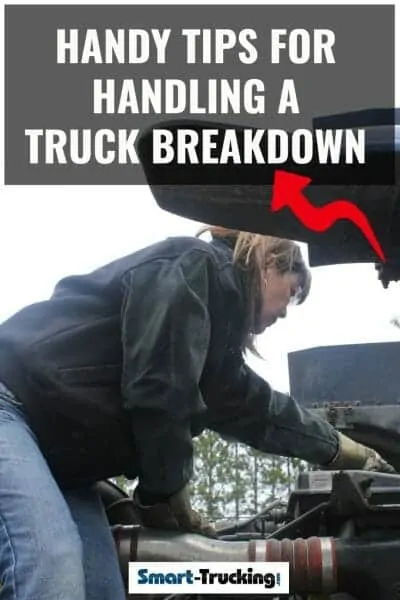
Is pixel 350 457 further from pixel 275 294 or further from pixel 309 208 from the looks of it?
pixel 309 208

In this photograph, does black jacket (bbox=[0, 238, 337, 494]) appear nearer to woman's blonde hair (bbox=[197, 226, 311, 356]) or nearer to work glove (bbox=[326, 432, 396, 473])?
woman's blonde hair (bbox=[197, 226, 311, 356])

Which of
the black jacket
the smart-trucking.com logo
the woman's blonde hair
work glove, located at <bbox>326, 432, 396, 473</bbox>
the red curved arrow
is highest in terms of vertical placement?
the red curved arrow

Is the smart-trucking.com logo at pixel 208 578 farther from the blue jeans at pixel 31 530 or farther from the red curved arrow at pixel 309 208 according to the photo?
the red curved arrow at pixel 309 208

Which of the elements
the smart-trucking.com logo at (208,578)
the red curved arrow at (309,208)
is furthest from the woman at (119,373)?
the red curved arrow at (309,208)

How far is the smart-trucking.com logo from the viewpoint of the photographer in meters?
2.42

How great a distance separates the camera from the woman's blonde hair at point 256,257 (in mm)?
2336

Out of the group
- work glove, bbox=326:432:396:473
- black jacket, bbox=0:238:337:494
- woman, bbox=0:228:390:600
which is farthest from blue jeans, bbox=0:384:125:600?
work glove, bbox=326:432:396:473

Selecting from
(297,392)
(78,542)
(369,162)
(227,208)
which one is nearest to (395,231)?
(369,162)

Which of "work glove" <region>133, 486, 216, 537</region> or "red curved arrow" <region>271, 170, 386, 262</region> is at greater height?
"red curved arrow" <region>271, 170, 386, 262</region>

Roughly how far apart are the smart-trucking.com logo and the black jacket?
27 cm

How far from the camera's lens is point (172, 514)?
239cm

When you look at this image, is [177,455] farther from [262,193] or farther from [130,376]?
[262,193]

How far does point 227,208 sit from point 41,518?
0.69 meters

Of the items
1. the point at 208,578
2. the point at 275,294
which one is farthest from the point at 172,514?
the point at 275,294
